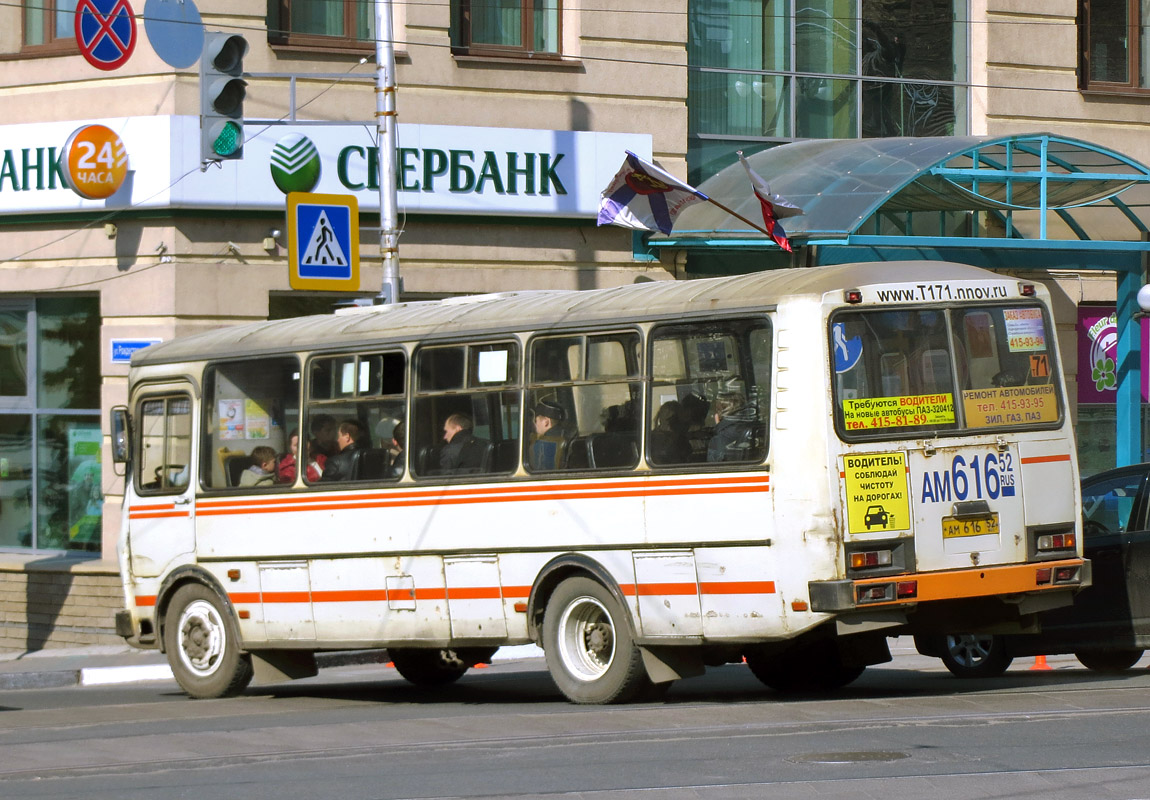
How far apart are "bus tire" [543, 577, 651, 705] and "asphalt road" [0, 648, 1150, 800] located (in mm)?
220

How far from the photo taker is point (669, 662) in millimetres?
11883

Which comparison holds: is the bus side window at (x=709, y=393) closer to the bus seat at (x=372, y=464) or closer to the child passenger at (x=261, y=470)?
the bus seat at (x=372, y=464)

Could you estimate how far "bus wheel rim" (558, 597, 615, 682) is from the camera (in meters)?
12.1

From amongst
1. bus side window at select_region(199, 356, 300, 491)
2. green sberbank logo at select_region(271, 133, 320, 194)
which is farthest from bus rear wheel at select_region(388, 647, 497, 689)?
green sberbank logo at select_region(271, 133, 320, 194)

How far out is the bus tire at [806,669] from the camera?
42.9 feet

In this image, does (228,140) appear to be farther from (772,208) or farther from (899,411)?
(899,411)

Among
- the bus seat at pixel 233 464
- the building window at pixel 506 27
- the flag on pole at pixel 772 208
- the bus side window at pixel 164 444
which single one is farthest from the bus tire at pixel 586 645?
the building window at pixel 506 27

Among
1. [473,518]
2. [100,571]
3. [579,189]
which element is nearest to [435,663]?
[473,518]

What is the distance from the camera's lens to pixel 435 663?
15.1 meters

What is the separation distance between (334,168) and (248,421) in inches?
241

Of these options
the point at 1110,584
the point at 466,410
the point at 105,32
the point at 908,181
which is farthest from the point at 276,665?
the point at 908,181

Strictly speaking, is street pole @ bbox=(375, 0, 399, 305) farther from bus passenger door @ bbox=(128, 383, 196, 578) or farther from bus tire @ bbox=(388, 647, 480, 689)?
bus tire @ bbox=(388, 647, 480, 689)

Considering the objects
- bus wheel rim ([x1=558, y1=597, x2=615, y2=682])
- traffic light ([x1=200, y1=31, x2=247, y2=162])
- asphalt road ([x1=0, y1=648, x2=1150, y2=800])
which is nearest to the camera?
asphalt road ([x1=0, y1=648, x2=1150, y2=800])

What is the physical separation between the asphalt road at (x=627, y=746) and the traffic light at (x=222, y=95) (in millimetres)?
5564
